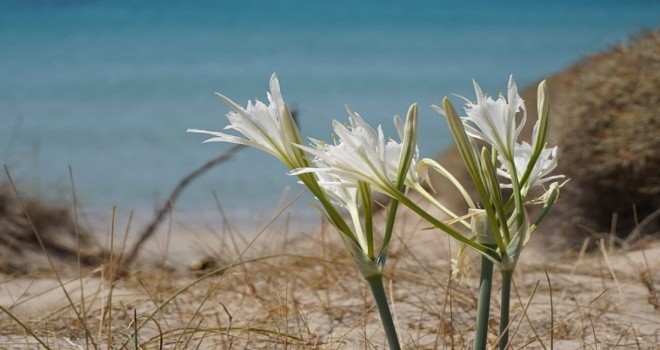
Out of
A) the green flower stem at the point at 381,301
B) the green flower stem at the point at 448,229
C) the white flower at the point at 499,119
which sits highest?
the white flower at the point at 499,119

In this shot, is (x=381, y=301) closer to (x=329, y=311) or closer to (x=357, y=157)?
(x=357, y=157)

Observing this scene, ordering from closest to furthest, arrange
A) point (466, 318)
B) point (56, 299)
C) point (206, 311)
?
point (466, 318), point (206, 311), point (56, 299)

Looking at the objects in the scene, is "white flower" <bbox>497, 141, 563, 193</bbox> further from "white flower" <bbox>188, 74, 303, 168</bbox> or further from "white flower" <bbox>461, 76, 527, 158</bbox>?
"white flower" <bbox>188, 74, 303, 168</bbox>

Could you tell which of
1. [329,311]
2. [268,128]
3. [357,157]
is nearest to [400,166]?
[357,157]

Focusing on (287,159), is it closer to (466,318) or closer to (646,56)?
(466,318)

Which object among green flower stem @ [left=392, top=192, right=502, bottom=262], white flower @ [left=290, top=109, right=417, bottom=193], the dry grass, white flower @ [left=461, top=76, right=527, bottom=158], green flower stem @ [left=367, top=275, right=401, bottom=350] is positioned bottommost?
the dry grass

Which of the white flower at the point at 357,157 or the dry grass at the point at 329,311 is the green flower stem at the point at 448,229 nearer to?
the white flower at the point at 357,157

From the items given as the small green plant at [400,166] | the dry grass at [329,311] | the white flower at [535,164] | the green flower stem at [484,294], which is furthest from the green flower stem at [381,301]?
the dry grass at [329,311]

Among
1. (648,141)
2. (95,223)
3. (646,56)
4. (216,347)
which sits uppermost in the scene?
(646,56)

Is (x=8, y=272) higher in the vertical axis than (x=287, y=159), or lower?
lower

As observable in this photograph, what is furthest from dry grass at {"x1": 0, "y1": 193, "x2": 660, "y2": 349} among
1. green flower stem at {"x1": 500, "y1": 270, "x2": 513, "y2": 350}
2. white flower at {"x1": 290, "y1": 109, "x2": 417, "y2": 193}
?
white flower at {"x1": 290, "y1": 109, "x2": 417, "y2": 193}

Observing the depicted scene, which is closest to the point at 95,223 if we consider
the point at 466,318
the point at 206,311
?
the point at 206,311
